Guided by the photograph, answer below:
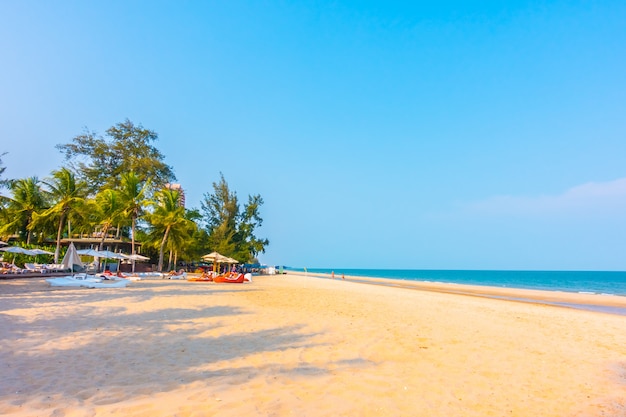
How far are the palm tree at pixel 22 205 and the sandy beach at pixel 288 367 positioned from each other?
2668 cm

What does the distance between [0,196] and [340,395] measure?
32.4 m

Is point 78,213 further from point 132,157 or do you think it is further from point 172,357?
point 172,357

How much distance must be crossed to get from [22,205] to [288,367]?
34.6m

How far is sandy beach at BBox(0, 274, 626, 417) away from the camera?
351cm

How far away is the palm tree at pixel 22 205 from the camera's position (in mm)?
29406

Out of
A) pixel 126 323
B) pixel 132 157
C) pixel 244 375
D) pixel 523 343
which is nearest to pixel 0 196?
pixel 132 157

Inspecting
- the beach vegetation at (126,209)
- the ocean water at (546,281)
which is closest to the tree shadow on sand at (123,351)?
the beach vegetation at (126,209)

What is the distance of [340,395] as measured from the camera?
384cm

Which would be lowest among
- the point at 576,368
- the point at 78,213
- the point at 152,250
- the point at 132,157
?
the point at 576,368

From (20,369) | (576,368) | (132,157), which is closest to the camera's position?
(20,369)

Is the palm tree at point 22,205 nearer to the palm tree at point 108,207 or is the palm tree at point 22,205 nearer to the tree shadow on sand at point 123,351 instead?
the palm tree at point 108,207

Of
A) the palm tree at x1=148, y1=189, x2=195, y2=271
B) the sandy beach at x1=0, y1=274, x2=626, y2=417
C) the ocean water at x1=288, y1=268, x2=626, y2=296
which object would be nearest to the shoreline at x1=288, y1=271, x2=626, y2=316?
the ocean water at x1=288, y1=268, x2=626, y2=296

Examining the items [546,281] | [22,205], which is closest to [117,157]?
[22,205]

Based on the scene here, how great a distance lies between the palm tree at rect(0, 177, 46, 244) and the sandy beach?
2668 cm
